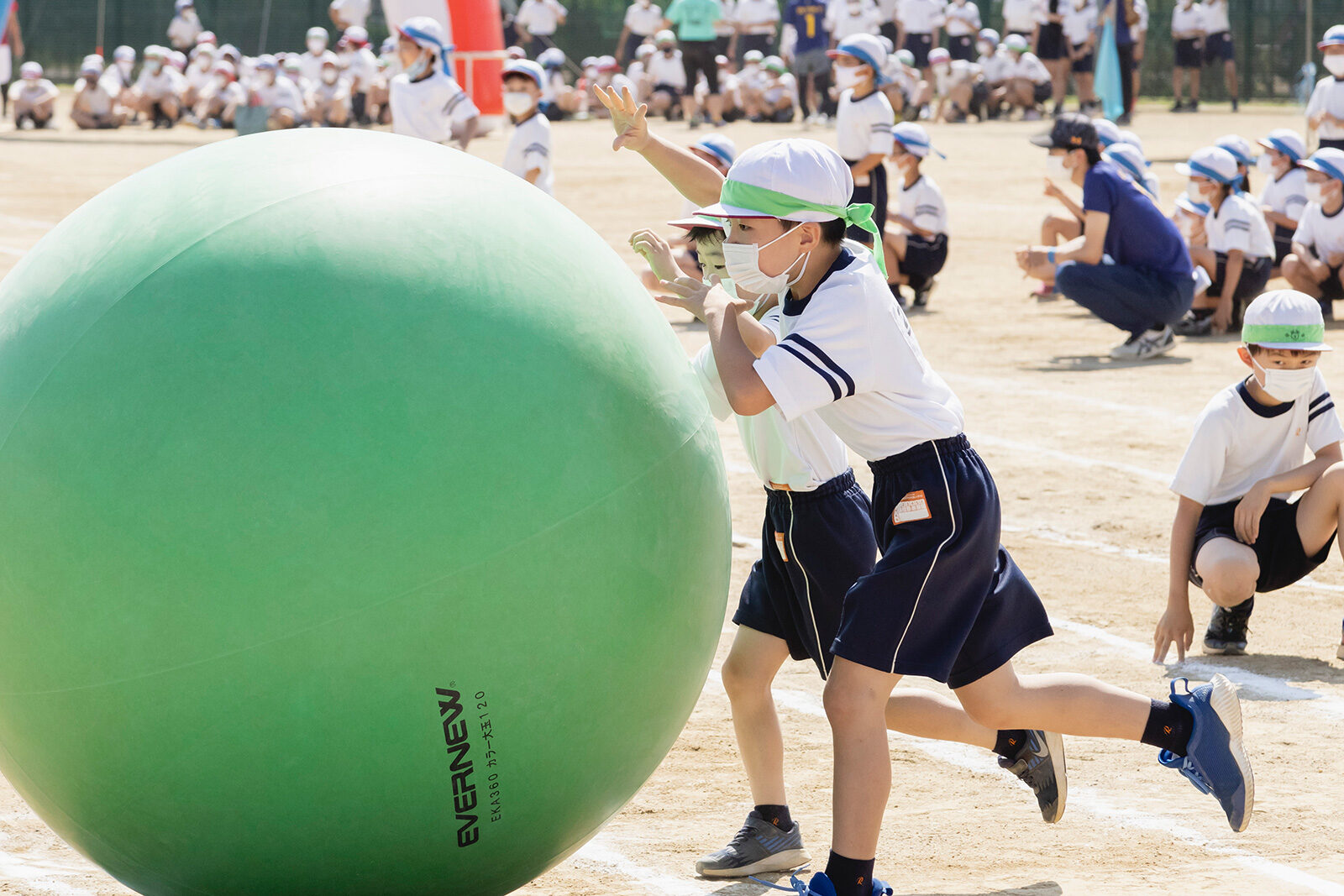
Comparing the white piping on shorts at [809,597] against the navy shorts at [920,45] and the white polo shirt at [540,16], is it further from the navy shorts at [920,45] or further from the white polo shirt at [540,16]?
the white polo shirt at [540,16]

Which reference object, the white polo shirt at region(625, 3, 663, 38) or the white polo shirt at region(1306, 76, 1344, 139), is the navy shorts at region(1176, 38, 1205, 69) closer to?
the white polo shirt at region(625, 3, 663, 38)

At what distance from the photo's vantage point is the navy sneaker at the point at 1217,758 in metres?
4.48

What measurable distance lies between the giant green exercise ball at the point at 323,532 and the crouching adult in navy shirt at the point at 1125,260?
8.93 m

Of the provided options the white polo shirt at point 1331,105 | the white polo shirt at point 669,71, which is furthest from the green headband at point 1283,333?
the white polo shirt at point 669,71

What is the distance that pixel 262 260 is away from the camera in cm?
360

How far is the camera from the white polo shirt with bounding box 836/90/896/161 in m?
14.1

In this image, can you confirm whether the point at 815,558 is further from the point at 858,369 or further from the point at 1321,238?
the point at 1321,238

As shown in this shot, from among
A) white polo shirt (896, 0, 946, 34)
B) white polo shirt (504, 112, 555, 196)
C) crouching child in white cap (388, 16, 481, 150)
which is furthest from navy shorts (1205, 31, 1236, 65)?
white polo shirt (504, 112, 555, 196)

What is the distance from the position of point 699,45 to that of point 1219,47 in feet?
32.9

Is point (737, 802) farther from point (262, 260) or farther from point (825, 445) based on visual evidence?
point (262, 260)

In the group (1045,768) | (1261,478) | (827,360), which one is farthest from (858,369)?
(1261,478)

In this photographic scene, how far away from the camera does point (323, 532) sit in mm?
3391

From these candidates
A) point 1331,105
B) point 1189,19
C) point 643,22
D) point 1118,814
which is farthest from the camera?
point 643,22

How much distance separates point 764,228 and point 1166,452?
5965 mm
